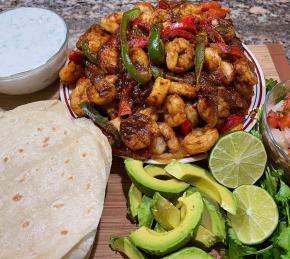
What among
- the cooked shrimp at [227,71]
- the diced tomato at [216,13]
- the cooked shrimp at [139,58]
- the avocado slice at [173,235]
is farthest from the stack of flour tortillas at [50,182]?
the diced tomato at [216,13]

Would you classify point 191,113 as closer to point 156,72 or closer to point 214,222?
point 156,72

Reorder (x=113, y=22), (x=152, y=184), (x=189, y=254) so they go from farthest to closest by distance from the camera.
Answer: (x=113, y=22)
(x=152, y=184)
(x=189, y=254)

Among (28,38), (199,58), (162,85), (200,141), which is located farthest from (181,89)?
(28,38)

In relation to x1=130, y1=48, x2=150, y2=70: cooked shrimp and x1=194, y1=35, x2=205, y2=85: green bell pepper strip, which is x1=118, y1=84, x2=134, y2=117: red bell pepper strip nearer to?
x1=130, y1=48, x2=150, y2=70: cooked shrimp

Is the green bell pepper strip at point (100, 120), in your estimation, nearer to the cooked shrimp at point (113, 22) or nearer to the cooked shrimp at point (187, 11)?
the cooked shrimp at point (113, 22)

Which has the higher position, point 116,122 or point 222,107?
point 222,107

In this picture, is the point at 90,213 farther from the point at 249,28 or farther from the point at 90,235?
the point at 249,28

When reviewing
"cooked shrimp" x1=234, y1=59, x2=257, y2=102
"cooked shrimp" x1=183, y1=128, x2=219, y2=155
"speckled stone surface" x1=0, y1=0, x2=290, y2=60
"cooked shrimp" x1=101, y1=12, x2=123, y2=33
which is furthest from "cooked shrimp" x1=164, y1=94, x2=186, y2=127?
"speckled stone surface" x1=0, y1=0, x2=290, y2=60
